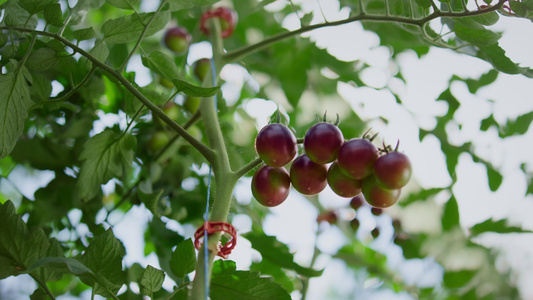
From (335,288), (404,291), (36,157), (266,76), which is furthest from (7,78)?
(335,288)

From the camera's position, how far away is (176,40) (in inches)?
38.2

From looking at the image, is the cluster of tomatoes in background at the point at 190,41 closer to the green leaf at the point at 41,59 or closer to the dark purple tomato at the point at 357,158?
the green leaf at the point at 41,59

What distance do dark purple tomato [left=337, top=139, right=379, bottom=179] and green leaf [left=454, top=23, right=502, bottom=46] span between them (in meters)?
0.19

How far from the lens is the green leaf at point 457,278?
1092 mm

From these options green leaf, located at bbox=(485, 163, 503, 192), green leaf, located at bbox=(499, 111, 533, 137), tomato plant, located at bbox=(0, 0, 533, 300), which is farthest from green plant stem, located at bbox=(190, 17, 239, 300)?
green leaf, located at bbox=(499, 111, 533, 137)

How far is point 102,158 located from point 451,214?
2.18 ft

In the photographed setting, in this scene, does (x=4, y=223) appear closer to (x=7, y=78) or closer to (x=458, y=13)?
(x=7, y=78)

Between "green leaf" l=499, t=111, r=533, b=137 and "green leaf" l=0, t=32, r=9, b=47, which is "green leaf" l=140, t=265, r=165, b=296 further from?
"green leaf" l=499, t=111, r=533, b=137

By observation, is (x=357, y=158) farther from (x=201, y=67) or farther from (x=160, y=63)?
(x=201, y=67)

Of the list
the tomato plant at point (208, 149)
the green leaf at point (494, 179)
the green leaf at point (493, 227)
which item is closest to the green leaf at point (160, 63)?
the tomato plant at point (208, 149)

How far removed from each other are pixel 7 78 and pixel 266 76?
2.38 feet

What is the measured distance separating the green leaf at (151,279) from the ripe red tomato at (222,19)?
0.53 metres

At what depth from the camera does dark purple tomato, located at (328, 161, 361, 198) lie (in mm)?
514

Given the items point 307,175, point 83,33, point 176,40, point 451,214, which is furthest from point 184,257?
point 451,214
